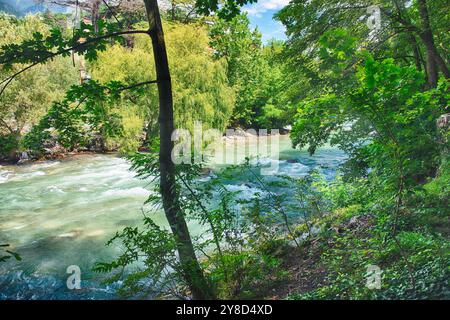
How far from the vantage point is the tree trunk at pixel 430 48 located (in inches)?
198

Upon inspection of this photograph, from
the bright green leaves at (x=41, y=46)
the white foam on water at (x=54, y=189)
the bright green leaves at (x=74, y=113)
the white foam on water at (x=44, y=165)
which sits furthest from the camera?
the white foam on water at (x=44, y=165)

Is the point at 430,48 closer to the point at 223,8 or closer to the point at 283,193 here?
the point at 283,193

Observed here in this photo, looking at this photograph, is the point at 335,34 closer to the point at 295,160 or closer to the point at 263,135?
the point at 295,160

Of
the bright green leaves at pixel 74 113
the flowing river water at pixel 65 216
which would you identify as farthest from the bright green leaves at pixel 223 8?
the flowing river water at pixel 65 216

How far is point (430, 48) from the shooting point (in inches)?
213

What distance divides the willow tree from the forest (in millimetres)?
15

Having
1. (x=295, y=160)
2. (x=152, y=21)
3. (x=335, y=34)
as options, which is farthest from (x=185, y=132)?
(x=335, y=34)

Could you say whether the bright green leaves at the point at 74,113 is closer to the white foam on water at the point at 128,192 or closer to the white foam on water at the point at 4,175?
the white foam on water at the point at 128,192

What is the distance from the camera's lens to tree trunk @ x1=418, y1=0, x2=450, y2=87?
503 centimetres

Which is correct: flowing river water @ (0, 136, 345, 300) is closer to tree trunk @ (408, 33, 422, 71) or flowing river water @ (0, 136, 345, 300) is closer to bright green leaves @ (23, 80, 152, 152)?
bright green leaves @ (23, 80, 152, 152)

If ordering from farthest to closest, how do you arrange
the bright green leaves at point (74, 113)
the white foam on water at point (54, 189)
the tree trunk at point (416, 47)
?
the white foam on water at point (54, 189) → the tree trunk at point (416, 47) → the bright green leaves at point (74, 113)

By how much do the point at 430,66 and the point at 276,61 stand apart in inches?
101

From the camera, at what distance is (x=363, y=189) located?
4852 mm

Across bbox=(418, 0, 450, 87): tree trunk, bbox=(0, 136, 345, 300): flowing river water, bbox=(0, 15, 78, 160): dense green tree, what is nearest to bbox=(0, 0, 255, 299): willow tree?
bbox=(0, 136, 345, 300): flowing river water
